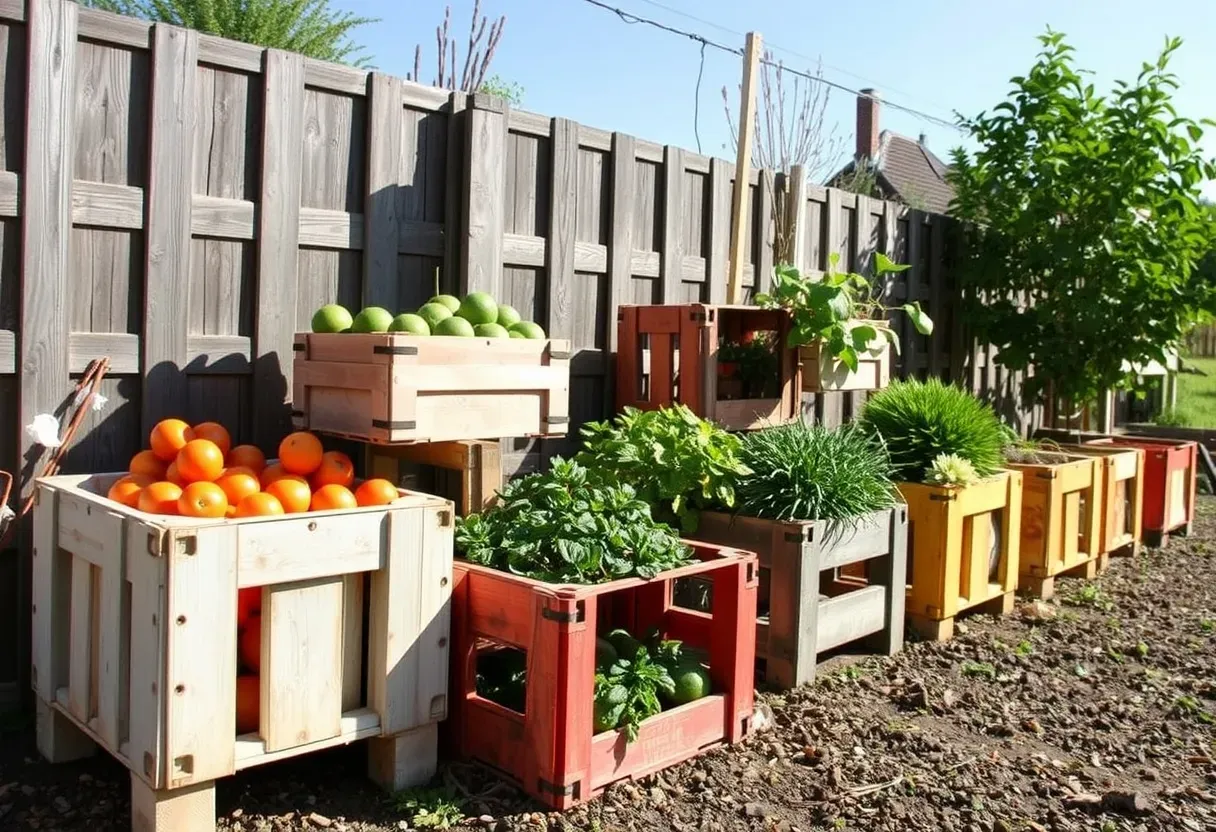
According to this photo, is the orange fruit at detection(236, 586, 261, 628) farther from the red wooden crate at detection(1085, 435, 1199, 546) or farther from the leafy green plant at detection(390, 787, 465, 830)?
the red wooden crate at detection(1085, 435, 1199, 546)

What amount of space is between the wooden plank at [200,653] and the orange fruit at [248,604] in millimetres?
311

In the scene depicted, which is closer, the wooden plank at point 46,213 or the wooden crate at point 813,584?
Answer: the wooden plank at point 46,213

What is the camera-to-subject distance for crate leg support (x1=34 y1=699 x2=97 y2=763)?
3.39 m

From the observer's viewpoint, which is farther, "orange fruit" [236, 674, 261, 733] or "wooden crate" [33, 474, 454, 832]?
"orange fruit" [236, 674, 261, 733]

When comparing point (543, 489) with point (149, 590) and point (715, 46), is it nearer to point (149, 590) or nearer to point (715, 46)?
point (149, 590)

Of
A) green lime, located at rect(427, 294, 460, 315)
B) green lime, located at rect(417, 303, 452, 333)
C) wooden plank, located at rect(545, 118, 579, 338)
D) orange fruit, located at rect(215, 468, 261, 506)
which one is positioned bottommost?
orange fruit, located at rect(215, 468, 261, 506)

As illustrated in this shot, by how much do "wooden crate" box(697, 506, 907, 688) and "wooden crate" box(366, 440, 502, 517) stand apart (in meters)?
1.03

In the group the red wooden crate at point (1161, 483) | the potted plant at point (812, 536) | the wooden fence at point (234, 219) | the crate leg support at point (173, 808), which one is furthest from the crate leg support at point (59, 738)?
the red wooden crate at point (1161, 483)

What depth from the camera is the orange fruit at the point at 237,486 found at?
321cm

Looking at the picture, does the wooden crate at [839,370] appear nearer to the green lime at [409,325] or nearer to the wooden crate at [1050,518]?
the wooden crate at [1050,518]

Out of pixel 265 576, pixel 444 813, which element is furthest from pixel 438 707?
pixel 265 576

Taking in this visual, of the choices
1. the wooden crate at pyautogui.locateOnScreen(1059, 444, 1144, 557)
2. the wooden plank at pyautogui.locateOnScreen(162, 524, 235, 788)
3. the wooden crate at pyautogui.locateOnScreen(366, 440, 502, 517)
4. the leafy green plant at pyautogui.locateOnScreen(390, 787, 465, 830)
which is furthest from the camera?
the wooden crate at pyautogui.locateOnScreen(1059, 444, 1144, 557)

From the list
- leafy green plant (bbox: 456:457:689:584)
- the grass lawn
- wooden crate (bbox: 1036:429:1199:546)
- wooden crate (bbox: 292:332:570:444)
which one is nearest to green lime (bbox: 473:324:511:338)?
wooden crate (bbox: 292:332:570:444)

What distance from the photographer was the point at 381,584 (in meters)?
3.23
